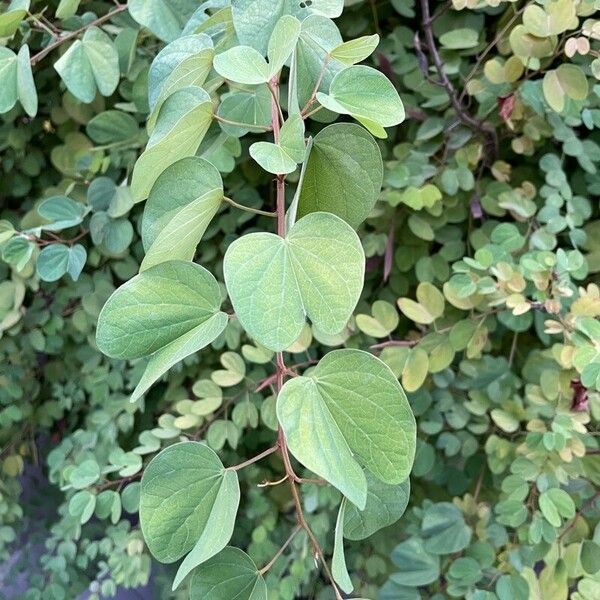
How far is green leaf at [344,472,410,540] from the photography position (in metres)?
0.33

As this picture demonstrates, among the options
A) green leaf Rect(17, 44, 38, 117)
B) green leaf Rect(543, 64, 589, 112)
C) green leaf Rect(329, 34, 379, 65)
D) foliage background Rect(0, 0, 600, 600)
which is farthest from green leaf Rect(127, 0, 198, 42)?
green leaf Rect(543, 64, 589, 112)

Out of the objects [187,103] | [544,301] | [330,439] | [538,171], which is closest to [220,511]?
[330,439]

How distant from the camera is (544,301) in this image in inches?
20.7

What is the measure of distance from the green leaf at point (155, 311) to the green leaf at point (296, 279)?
5 cm

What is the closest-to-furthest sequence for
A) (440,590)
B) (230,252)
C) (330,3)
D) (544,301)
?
1. (230,252)
2. (330,3)
3. (544,301)
4. (440,590)

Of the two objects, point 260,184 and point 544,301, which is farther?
point 260,184

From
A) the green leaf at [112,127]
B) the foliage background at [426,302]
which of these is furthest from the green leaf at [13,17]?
the green leaf at [112,127]

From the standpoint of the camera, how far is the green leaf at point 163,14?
1.63 ft

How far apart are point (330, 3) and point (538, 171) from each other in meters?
0.41

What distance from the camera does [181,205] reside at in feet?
1.06

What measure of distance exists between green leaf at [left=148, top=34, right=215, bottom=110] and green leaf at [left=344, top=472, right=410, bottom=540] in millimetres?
255

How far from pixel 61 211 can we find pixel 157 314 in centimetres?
41

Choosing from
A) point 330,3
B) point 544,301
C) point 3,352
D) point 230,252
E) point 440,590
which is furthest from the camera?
point 3,352

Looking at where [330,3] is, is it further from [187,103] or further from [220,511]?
[220,511]
